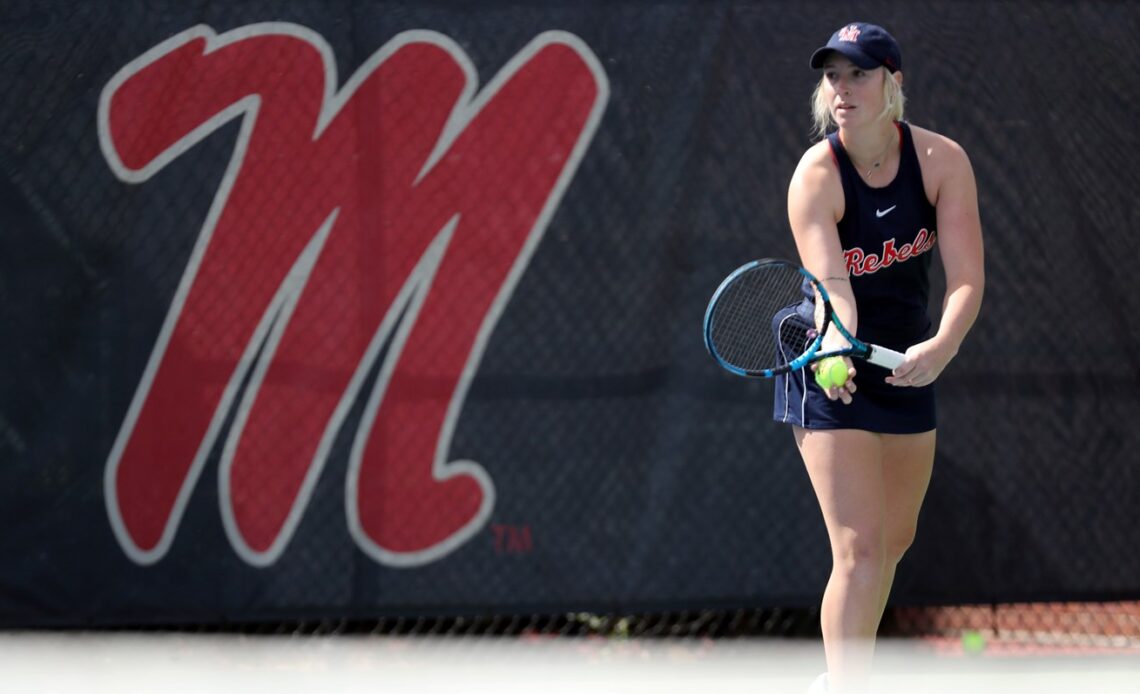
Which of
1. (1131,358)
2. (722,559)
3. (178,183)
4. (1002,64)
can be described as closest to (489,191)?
(178,183)

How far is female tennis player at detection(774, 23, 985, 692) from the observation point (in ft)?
11.0

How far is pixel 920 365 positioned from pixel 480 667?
2.06 metres

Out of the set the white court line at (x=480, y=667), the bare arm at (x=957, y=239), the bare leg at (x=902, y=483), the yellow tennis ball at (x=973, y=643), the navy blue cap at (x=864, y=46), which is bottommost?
the yellow tennis ball at (x=973, y=643)

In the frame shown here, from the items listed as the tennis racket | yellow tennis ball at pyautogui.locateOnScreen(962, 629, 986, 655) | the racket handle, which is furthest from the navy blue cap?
yellow tennis ball at pyautogui.locateOnScreen(962, 629, 986, 655)

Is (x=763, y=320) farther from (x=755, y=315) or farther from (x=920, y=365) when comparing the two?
(x=920, y=365)

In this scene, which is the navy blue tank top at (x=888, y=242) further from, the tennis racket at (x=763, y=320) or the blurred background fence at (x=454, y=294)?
the blurred background fence at (x=454, y=294)

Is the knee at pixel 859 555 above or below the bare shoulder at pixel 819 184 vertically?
below

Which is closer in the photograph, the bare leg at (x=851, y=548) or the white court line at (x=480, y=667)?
the bare leg at (x=851, y=548)

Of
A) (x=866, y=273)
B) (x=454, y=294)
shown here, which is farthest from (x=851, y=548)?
(x=454, y=294)

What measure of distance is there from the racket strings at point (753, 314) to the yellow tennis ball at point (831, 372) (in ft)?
1.19

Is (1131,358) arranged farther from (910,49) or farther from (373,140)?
(373,140)

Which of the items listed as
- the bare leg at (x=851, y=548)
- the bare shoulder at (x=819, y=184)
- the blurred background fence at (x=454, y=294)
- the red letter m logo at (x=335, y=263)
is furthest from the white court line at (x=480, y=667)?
the bare shoulder at (x=819, y=184)

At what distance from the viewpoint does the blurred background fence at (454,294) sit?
14.4 feet

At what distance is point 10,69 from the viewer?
4355mm
